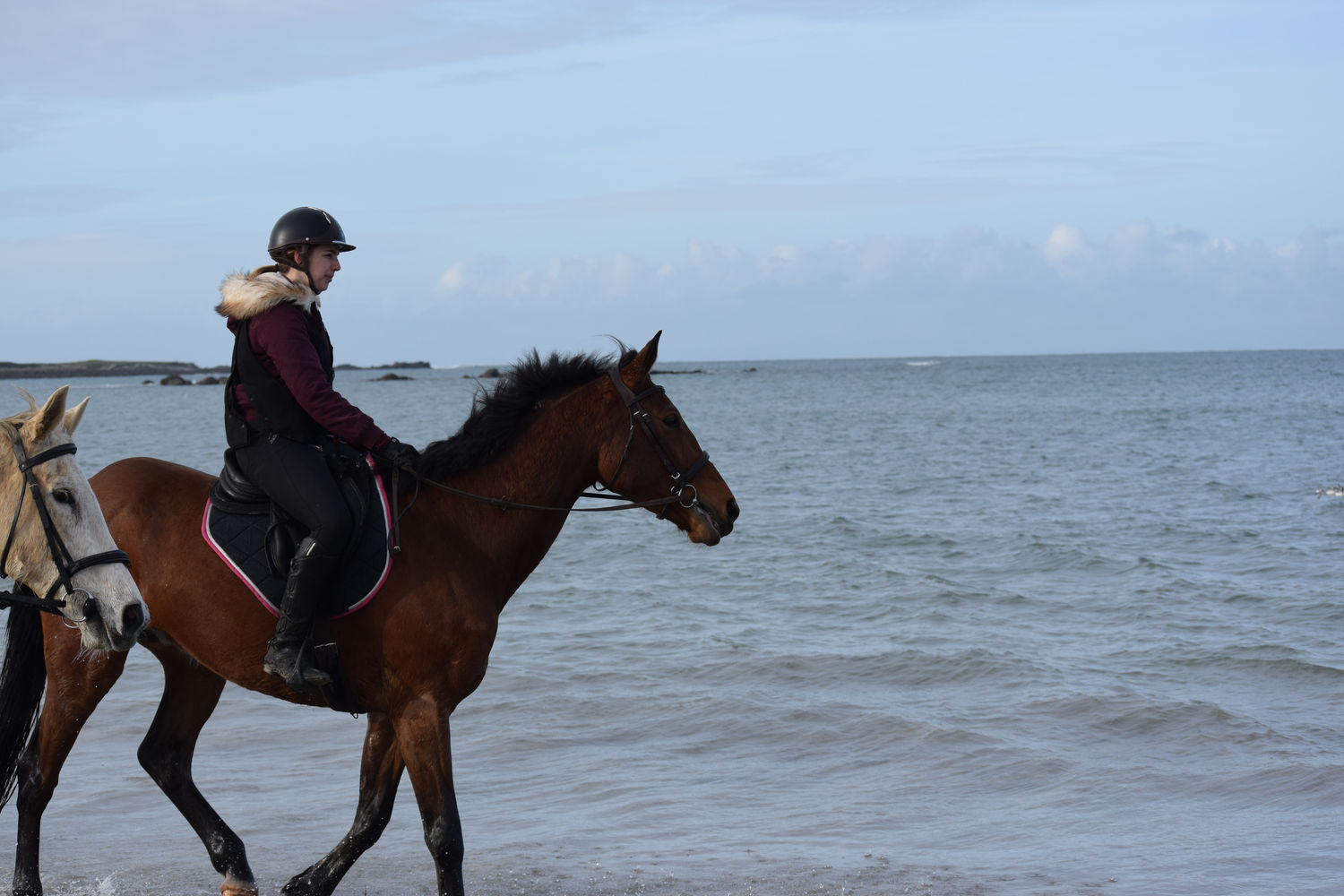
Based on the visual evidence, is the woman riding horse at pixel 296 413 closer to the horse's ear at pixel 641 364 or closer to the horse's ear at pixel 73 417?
the horse's ear at pixel 73 417

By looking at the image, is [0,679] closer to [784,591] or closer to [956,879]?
[956,879]

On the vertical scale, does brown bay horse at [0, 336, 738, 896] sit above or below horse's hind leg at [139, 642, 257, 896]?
above

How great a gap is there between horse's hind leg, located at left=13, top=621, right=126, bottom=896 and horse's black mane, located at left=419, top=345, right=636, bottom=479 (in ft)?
5.50

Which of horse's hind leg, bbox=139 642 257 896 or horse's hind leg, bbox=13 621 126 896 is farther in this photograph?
horse's hind leg, bbox=139 642 257 896

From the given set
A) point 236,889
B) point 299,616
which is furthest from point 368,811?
point 299,616

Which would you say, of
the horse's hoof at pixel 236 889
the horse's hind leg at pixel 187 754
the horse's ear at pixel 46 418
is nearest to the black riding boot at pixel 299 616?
the horse's hind leg at pixel 187 754

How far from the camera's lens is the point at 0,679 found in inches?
222

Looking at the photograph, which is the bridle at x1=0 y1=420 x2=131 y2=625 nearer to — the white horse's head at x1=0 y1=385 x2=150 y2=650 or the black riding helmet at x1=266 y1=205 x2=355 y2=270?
the white horse's head at x1=0 y1=385 x2=150 y2=650

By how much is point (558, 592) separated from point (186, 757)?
30.1 ft

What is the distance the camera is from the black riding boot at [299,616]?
491 cm

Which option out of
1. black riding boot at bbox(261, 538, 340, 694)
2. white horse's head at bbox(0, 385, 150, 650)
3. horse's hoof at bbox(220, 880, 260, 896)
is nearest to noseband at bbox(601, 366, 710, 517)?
black riding boot at bbox(261, 538, 340, 694)

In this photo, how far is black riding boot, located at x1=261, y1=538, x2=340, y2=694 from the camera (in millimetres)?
4910

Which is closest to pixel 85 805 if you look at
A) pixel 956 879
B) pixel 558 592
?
pixel 956 879

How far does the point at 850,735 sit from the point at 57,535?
6.10 metres
